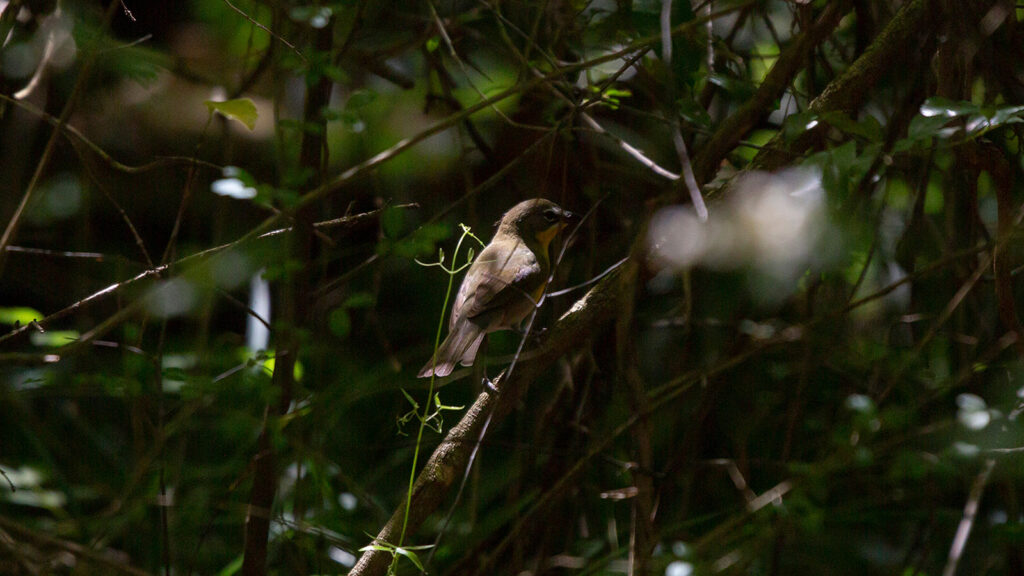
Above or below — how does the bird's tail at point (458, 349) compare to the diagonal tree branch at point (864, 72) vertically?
below

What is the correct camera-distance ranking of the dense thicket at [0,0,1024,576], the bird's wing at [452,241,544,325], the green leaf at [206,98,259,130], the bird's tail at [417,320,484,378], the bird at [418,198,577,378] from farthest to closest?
the bird's wing at [452,241,544,325] < the bird at [418,198,577,378] < the bird's tail at [417,320,484,378] < the green leaf at [206,98,259,130] < the dense thicket at [0,0,1024,576]

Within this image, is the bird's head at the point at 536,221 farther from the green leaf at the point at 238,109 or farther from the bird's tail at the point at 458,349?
the green leaf at the point at 238,109

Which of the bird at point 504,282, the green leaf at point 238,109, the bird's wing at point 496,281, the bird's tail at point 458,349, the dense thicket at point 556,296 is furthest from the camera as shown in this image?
the bird's wing at point 496,281

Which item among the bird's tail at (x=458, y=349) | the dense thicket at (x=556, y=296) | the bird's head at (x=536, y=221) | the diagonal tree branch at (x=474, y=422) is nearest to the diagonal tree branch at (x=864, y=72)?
the dense thicket at (x=556, y=296)

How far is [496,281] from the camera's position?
291 cm

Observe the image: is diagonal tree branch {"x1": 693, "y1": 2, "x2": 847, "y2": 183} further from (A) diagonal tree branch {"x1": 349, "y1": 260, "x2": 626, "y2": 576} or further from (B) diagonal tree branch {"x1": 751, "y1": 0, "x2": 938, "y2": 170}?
(A) diagonal tree branch {"x1": 349, "y1": 260, "x2": 626, "y2": 576}

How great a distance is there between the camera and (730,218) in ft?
5.74

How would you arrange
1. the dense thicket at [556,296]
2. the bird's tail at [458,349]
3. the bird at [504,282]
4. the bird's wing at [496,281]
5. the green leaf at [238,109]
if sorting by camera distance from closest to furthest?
the dense thicket at [556,296]
the green leaf at [238,109]
the bird's tail at [458,349]
the bird at [504,282]
the bird's wing at [496,281]

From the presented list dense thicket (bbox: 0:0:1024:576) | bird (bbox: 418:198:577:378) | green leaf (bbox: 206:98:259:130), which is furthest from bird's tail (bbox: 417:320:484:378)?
green leaf (bbox: 206:98:259:130)

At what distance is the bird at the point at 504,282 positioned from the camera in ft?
8.97

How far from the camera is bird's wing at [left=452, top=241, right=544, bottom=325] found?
284 centimetres

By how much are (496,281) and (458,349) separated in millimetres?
316

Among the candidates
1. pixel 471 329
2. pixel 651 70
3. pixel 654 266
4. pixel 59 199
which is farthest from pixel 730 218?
pixel 59 199

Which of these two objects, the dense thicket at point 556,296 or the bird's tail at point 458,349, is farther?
the bird's tail at point 458,349
